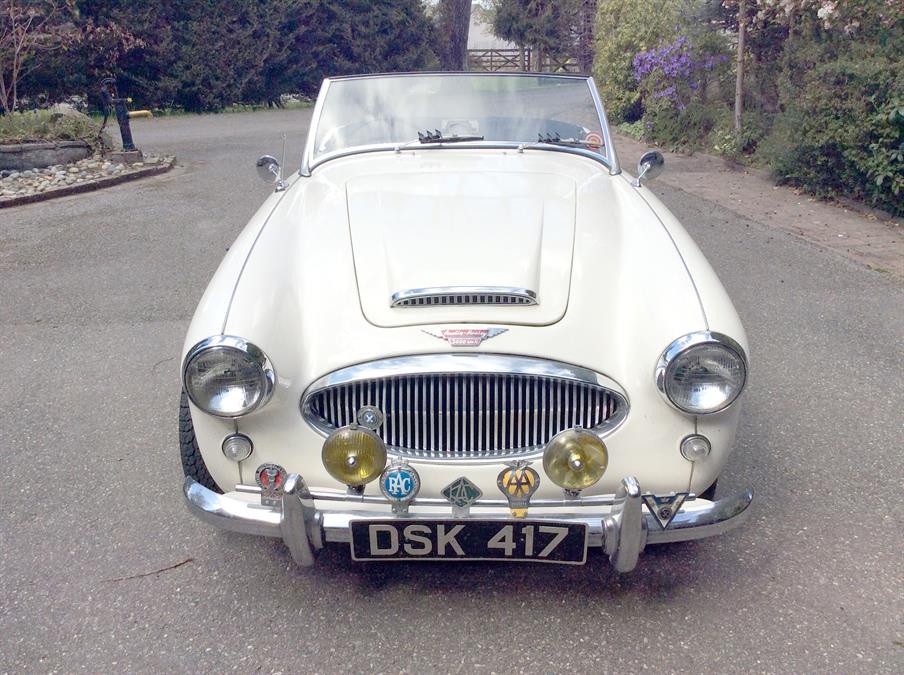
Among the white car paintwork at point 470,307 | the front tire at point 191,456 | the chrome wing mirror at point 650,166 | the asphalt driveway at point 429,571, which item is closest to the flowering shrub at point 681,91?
the asphalt driveway at point 429,571

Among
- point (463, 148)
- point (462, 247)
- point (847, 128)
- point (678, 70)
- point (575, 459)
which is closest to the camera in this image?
point (575, 459)

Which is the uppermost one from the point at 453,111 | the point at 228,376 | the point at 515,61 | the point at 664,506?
the point at 453,111

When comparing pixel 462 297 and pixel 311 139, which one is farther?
pixel 311 139

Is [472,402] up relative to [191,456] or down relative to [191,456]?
up

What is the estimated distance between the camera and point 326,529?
216 centimetres

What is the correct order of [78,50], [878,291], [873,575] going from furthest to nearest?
[78,50] → [878,291] → [873,575]

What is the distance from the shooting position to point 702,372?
226 centimetres

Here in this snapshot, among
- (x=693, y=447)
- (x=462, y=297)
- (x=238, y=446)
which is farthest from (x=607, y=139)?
(x=238, y=446)

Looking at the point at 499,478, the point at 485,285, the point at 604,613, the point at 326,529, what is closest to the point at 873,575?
the point at 604,613

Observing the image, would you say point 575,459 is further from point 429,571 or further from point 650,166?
point 650,166

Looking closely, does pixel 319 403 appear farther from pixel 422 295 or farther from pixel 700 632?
pixel 700 632

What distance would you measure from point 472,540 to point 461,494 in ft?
0.42

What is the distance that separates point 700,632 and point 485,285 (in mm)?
1203

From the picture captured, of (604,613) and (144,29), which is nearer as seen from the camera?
(604,613)
